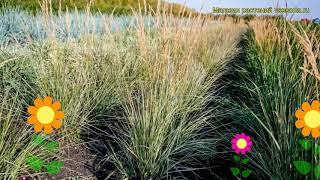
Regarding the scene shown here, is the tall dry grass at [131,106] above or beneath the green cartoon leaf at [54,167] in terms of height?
above

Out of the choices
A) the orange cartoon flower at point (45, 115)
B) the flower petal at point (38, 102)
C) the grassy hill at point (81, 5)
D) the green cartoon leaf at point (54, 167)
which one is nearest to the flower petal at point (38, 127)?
the orange cartoon flower at point (45, 115)

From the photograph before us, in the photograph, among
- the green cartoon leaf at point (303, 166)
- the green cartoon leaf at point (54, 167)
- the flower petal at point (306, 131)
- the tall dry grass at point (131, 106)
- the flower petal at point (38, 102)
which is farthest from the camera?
the tall dry grass at point (131, 106)

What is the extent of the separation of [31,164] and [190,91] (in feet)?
4.21

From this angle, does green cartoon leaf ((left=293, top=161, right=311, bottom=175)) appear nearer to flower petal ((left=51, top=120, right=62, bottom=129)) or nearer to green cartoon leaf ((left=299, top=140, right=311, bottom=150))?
green cartoon leaf ((left=299, top=140, right=311, bottom=150))

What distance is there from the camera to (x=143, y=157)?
2.25 metres

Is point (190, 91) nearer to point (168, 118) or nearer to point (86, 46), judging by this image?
point (168, 118)

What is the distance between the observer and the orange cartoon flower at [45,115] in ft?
6.13

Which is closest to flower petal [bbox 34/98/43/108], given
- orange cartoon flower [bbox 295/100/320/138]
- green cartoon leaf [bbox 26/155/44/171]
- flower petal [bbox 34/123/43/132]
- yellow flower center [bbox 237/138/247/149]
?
flower petal [bbox 34/123/43/132]

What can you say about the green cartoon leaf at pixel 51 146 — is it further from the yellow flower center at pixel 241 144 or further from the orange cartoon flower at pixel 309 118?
the orange cartoon flower at pixel 309 118

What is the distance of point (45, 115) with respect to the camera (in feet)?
6.40

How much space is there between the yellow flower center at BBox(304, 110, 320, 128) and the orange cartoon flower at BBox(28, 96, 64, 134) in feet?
3.47

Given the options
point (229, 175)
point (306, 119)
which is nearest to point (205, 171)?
point (229, 175)

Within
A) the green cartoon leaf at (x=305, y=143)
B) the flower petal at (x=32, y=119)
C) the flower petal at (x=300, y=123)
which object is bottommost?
the green cartoon leaf at (x=305, y=143)

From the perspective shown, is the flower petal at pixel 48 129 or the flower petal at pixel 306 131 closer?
the flower petal at pixel 306 131
